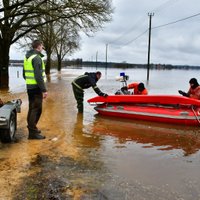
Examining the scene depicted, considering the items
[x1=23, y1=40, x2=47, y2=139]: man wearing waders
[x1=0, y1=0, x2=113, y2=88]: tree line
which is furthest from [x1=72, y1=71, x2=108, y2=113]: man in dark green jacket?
[x1=0, y1=0, x2=113, y2=88]: tree line

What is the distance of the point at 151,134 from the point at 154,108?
1.79 meters

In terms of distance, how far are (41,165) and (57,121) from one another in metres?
4.11

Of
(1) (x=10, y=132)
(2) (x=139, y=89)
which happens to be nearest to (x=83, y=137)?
(1) (x=10, y=132)

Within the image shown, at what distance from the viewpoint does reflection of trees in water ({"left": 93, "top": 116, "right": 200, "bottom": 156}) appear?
7.28 meters

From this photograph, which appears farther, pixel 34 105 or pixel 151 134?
pixel 151 134

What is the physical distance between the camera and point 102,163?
18.7ft

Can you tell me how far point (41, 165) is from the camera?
5.43 metres

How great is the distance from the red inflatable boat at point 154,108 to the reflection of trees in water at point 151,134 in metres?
0.39

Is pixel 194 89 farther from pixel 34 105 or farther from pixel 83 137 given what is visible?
pixel 34 105

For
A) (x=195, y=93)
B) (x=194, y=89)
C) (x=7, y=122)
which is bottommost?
(x=7, y=122)

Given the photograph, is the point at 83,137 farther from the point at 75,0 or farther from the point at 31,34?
the point at 31,34

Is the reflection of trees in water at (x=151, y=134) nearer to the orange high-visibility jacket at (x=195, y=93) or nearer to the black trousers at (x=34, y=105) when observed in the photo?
the orange high-visibility jacket at (x=195, y=93)

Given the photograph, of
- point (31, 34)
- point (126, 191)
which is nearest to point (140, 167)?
point (126, 191)

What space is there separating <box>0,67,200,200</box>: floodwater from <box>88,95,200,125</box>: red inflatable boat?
402mm
